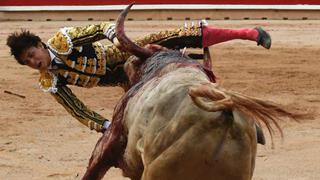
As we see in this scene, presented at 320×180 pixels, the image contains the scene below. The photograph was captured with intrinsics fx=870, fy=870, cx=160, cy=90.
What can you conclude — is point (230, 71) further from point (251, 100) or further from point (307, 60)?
point (251, 100)

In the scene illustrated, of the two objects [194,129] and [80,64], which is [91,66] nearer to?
[80,64]

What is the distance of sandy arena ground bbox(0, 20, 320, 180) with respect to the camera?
184 inches

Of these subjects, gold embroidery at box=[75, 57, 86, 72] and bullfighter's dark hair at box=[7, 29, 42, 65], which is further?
gold embroidery at box=[75, 57, 86, 72]

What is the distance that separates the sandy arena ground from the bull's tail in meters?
0.09

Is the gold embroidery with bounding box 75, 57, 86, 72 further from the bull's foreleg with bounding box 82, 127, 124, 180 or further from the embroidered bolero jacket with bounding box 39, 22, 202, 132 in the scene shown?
the bull's foreleg with bounding box 82, 127, 124, 180

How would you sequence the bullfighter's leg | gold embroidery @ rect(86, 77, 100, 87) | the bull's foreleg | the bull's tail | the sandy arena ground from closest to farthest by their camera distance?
the bull's tail < the bull's foreleg < the bullfighter's leg < gold embroidery @ rect(86, 77, 100, 87) < the sandy arena ground

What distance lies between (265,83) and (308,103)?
108 centimetres

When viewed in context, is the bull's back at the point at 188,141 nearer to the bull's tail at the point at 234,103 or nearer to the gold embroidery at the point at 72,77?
the bull's tail at the point at 234,103

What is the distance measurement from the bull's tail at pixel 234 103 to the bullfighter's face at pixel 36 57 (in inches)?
53.5

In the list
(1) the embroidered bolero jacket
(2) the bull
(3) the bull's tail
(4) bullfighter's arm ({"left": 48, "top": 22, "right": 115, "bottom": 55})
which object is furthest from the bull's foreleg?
(4) bullfighter's arm ({"left": 48, "top": 22, "right": 115, "bottom": 55})

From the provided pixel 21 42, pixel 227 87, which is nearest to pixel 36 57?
pixel 21 42

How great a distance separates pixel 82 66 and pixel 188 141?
1526mm

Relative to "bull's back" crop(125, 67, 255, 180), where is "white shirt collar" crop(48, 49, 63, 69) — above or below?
below

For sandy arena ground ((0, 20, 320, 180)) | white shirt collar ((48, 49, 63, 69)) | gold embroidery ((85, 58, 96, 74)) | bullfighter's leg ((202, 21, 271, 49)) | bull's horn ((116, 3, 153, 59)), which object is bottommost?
sandy arena ground ((0, 20, 320, 180))
